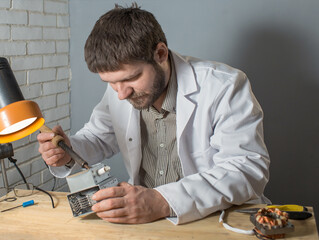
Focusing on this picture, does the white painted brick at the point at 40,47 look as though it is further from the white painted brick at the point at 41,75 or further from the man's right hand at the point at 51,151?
the man's right hand at the point at 51,151

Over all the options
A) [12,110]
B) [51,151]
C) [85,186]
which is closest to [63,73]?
[51,151]

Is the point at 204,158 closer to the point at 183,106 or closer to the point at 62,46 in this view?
the point at 183,106

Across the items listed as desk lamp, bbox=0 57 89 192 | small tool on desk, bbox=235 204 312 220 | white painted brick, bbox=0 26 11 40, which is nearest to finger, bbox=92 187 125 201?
desk lamp, bbox=0 57 89 192

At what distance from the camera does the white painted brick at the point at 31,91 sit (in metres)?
2.02

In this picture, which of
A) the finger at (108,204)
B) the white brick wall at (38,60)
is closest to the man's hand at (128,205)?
the finger at (108,204)

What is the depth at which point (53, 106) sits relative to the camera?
2307 millimetres

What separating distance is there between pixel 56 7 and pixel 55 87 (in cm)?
44

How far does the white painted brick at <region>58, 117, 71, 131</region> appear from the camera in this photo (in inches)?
95.1

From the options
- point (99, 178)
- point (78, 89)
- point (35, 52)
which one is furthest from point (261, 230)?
point (78, 89)

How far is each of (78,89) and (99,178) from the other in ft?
4.53

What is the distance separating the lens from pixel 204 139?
1.51 metres

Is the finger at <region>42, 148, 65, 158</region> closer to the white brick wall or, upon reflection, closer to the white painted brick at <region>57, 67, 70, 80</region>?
the white brick wall

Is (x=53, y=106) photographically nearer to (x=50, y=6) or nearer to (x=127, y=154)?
(x=50, y=6)

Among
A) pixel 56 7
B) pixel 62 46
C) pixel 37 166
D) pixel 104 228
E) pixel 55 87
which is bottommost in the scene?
pixel 37 166
